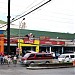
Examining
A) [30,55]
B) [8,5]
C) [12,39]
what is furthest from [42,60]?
[12,39]

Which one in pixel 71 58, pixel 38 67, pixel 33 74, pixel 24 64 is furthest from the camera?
pixel 71 58

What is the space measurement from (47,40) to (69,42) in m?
8.51

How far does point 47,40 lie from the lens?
65.6m

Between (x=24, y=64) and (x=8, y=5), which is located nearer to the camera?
(x=8, y=5)

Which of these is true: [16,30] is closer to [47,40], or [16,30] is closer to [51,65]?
[47,40]

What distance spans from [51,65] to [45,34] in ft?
136

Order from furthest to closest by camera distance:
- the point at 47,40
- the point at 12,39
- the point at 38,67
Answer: the point at 47,40
the point at 12,39
the point at 38,67

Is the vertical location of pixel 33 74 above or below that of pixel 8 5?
below

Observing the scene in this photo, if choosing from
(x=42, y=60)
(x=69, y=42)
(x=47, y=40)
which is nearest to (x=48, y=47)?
(x=47, y=40)

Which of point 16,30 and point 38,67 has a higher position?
point 16,30

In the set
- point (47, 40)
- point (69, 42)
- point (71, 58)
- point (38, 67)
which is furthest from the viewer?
point (69, 42)

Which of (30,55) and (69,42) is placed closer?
(30,55)

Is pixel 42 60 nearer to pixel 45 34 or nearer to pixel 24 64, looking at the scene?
pixel 24 64

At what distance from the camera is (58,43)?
67.9 meters
